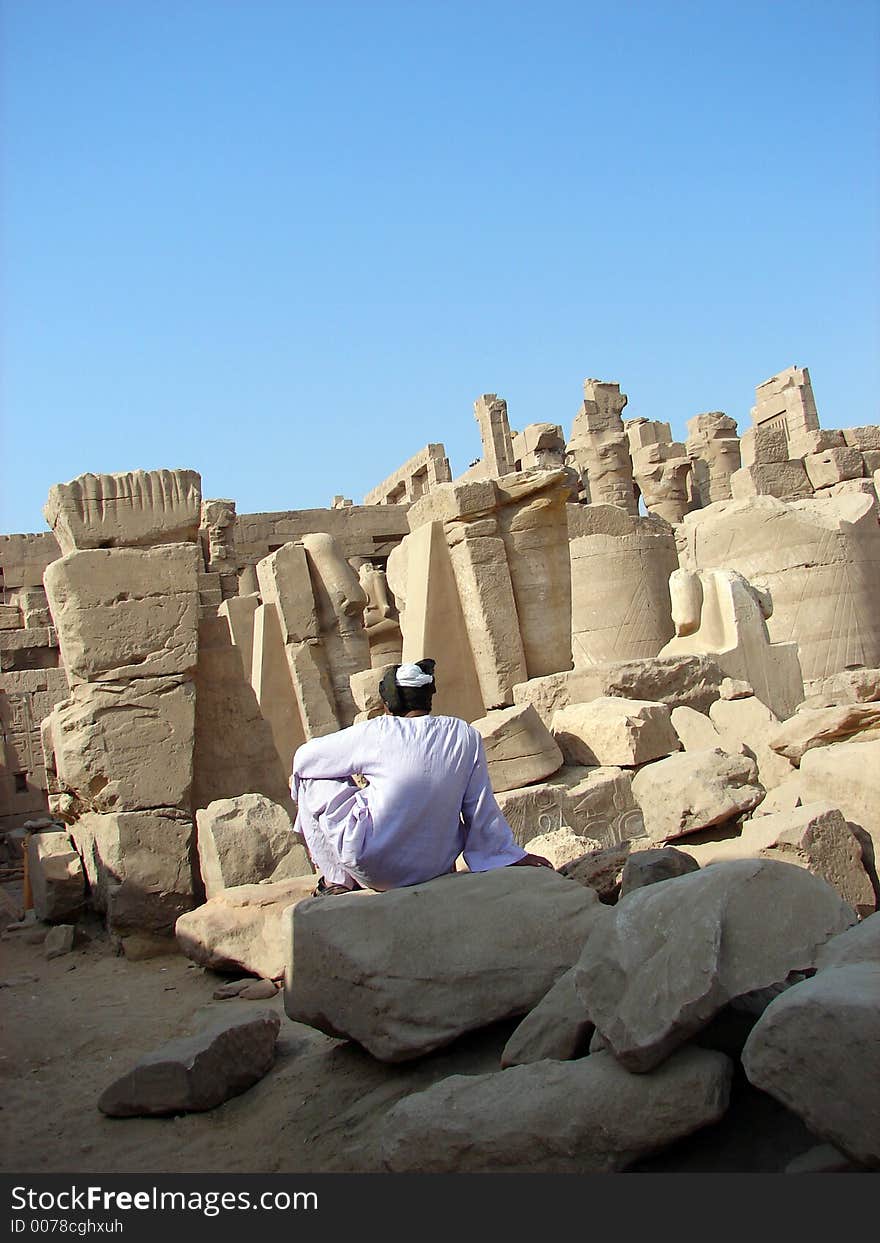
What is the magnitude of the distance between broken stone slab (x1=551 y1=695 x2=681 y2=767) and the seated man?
92.5 inches

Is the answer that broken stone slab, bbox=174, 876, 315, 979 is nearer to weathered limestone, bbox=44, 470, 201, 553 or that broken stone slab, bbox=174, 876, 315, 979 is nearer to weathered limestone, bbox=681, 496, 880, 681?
weathered limestone, bbox=44, 470, 201, 553

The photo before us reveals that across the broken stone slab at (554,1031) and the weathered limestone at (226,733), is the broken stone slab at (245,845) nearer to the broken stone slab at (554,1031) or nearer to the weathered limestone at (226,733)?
the weathered limestone at (226,733)

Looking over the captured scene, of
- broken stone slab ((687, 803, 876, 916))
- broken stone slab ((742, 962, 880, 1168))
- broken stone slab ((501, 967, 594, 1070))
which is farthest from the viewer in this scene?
broken stone slab ((687, 803, 876, 916))

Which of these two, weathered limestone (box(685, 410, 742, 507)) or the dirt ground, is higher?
weathered limestone (box(685, 410, 742, 507))

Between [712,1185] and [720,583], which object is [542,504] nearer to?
[720,583]

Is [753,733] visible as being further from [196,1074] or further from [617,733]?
[196,1074]

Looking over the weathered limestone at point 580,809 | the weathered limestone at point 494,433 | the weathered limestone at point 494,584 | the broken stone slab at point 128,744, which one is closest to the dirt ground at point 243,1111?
the broken stone slab at point 128,744

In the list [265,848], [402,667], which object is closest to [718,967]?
[402,667]

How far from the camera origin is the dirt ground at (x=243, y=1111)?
2.07 meters

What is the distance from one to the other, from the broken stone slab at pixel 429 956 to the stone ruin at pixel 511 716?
0.01 m

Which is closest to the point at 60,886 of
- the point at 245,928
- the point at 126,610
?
the point at 126,610

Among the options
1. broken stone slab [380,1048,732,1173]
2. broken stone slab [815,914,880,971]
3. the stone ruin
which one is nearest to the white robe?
the stone ruin

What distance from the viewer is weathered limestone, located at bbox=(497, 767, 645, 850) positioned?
5.46 metres

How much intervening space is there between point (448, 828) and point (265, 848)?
1906 millimetres
